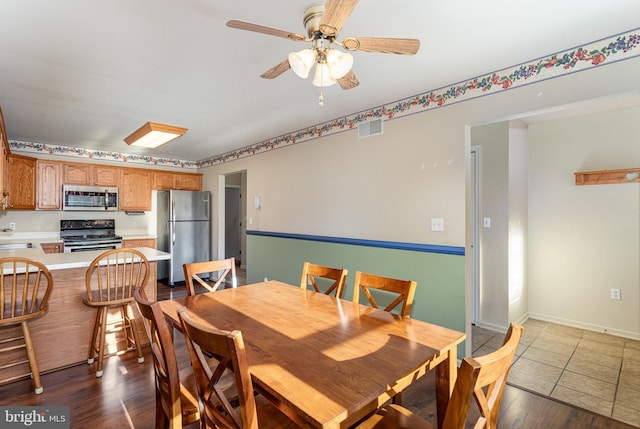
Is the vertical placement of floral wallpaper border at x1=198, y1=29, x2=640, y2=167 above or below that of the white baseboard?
above

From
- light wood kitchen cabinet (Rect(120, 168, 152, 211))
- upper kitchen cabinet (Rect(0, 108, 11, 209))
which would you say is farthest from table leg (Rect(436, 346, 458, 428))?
light wood kitchen cabinet (Rect(120, 168, 152, 211))

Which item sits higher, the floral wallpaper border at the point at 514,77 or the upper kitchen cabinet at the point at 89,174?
the floral wallpaper border at the point at 514,77

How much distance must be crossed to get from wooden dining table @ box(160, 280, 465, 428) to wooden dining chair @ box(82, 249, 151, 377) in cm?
97

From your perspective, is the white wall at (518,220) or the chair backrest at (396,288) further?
the white wall at (518,220)

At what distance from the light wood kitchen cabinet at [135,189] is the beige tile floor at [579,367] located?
212 inches

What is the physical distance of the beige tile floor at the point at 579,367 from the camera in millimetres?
2064

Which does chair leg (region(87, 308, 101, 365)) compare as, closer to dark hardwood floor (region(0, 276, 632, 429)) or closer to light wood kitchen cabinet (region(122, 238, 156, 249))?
dark hardwood floor (region(0, 276, 632, 429))

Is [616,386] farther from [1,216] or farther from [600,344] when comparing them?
[1,216]

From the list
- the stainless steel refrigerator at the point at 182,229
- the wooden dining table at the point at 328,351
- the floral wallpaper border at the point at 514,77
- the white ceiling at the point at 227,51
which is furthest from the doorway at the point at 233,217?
the wooden dining table at the point at 328,351

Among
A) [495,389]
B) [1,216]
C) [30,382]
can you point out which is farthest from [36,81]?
[495,389]

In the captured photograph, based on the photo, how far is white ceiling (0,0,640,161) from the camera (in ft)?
5.17

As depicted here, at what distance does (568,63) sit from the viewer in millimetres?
1993

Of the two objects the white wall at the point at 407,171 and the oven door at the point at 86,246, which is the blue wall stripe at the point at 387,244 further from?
the oven door at the point at 86,246

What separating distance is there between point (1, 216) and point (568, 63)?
661 centimetres
